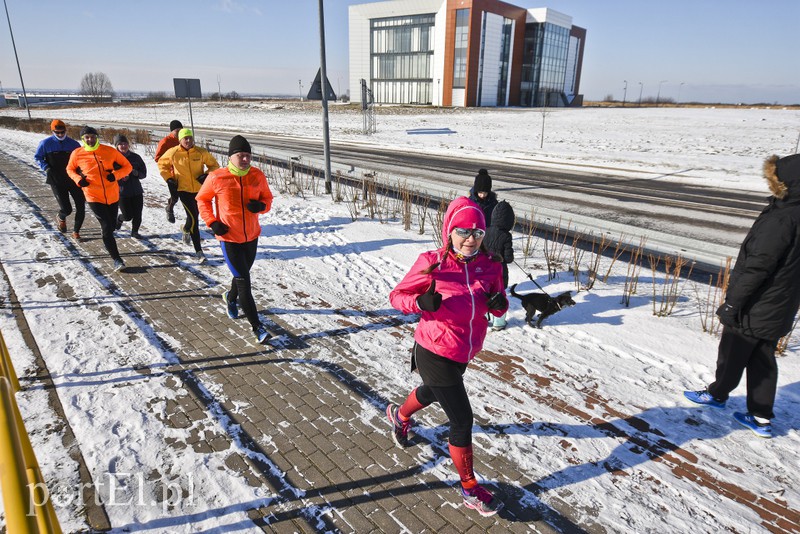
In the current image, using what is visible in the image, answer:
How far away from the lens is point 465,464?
110 inches

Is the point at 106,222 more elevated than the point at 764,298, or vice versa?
the point at 764,298

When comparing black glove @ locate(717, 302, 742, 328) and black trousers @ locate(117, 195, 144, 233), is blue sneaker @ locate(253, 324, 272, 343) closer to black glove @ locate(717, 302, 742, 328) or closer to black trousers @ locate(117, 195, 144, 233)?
black glove @ locate(717, 302, 742, 328)

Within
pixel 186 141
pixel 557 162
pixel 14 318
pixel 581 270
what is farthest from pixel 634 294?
pixel 557 162

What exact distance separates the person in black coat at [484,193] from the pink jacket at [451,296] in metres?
2.23

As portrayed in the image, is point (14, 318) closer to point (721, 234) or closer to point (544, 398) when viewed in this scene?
point (544, 398)

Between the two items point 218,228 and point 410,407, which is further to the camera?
point 218,228

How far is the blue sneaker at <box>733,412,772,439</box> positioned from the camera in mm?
3447

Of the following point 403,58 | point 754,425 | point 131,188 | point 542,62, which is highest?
point 542,62

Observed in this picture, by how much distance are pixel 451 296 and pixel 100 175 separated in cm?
604

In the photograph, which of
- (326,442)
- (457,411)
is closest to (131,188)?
(326,442)

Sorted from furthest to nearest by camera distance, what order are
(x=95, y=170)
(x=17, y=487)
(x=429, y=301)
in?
(x=95, y=170)
(x=429, y=301)
(x=17, y=487)

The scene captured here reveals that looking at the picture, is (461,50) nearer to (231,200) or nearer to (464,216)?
(231,200)

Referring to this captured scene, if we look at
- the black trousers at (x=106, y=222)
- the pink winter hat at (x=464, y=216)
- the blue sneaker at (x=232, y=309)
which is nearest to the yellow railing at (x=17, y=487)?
the pink winter hat at (x=464, y=216)

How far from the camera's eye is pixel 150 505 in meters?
2.79
